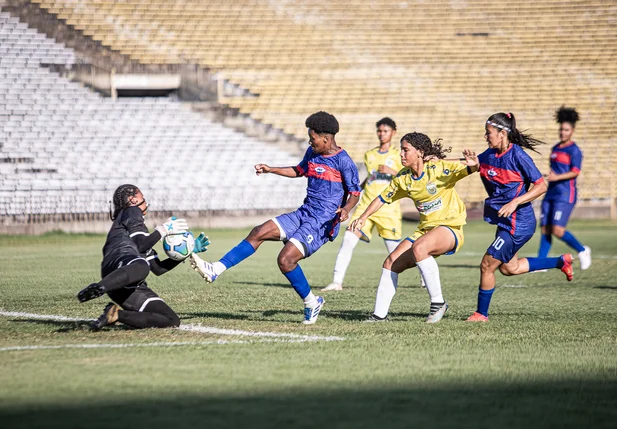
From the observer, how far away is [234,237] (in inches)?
842

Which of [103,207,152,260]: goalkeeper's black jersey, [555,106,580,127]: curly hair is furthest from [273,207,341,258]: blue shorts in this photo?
[555,106,580,127]: curly hair

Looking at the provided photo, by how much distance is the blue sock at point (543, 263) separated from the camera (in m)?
8.55

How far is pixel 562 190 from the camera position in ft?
41.6

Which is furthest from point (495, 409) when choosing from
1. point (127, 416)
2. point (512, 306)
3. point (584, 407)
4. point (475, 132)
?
point (475, 132)

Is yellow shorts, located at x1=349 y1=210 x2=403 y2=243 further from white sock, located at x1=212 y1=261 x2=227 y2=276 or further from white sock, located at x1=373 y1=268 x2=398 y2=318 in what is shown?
white sock, located at x1=212 y1=261 x2=227 y2=276

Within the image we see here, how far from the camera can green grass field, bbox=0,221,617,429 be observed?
4.45 metres

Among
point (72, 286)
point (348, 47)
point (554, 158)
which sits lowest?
point (72, 286)

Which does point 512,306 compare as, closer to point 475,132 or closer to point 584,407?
point 584,407

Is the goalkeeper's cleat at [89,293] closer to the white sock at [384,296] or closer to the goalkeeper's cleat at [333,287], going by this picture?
the white sock at [384,296]

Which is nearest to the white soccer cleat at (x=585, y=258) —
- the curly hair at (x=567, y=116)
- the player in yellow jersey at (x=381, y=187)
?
the player in yellow jersey at (x=381, y=187)

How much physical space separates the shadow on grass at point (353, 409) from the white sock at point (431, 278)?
273 centimetres

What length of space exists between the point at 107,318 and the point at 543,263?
406cm

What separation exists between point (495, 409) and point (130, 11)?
28978 mm

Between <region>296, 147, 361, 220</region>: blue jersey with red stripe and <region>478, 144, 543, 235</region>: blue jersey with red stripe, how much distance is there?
3.85 feet
